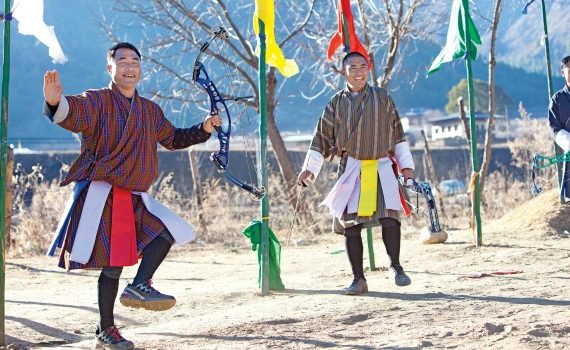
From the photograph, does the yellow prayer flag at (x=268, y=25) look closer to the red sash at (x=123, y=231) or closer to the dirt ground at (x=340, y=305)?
the dirt ground at (x=340, y=305)

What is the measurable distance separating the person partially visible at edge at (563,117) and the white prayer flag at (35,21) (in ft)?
12.1

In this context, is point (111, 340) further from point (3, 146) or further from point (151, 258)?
point (3, 146)

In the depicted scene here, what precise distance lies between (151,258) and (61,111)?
0.88 metres

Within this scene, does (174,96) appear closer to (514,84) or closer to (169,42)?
(169,42)

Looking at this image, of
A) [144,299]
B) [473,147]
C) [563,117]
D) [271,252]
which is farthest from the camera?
[473,147]

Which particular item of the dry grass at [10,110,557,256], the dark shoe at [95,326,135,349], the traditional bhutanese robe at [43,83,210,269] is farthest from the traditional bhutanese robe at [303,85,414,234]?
the dry grass at [10,110,557,256]

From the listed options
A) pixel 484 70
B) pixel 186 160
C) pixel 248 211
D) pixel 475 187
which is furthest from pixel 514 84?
pixel 475 187

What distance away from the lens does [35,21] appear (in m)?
5.75

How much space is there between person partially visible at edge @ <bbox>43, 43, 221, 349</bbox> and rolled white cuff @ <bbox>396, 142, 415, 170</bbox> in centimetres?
191

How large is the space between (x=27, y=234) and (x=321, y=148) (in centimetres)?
742

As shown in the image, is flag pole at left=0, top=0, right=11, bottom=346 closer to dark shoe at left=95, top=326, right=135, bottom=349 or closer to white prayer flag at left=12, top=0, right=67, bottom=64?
white prayer flag at left=12, top=0, right=67, bottom=64

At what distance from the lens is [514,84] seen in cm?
10206

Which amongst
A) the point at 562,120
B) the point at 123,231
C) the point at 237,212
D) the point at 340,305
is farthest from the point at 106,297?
the point at 237,212

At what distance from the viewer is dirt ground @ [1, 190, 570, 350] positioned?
5113 millimetres
